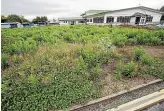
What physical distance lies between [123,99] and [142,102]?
1.31ft

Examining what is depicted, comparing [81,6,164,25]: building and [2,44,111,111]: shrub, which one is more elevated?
[81,6,164,25]: building

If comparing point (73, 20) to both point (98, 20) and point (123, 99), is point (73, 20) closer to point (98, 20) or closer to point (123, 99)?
point (98, 20)

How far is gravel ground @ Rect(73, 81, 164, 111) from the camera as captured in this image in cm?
324

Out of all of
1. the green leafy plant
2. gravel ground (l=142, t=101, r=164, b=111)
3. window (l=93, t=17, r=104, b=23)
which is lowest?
gravel ground (l=142, t=101, r=164, b=111)

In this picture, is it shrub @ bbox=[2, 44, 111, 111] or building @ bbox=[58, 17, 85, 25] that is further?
building @ bbox=[58, 17, 85, 25]

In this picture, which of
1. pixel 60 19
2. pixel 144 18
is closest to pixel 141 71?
pixel 144 18

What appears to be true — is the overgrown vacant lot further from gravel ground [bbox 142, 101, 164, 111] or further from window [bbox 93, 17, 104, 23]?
window [bbox 93, 17, 104, 23]

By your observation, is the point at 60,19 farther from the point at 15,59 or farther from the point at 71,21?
the point at 15,59

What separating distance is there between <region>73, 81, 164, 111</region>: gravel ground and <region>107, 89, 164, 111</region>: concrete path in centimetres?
14

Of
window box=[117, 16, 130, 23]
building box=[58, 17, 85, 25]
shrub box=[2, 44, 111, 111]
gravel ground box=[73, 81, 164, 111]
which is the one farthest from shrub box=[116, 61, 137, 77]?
building box=[58, 17, 85, 25]

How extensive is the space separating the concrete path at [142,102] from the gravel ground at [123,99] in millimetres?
141

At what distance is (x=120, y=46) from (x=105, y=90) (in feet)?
12.7

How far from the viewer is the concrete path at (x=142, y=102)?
3172mm

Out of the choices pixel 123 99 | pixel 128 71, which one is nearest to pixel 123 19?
pixel 128 71
